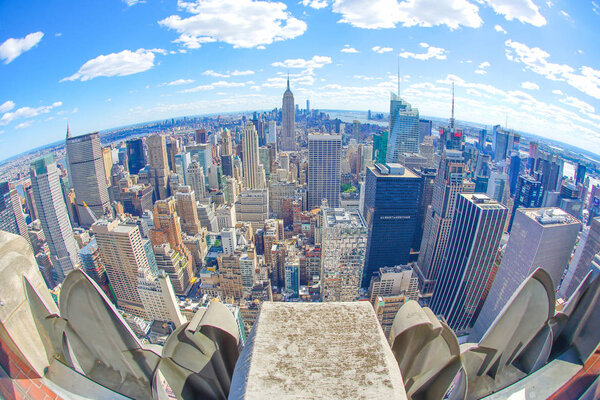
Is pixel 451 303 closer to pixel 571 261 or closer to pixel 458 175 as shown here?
pixel 571 261

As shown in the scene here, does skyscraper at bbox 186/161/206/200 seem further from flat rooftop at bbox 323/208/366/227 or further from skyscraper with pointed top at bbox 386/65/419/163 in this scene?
skyscraper with pointed top at bbox 386/65/419/163

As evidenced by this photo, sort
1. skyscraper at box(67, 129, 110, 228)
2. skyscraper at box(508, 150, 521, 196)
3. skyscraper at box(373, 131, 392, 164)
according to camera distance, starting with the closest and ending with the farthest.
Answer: skyscraper at box(67, 129, 110, 228) → skyscraper at box(508, 150, 521, 196) → skyscraper at box(373, 131, 392, 164)

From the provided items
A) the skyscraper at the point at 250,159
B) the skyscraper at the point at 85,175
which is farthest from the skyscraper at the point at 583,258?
the skyscraper at the point at 85,175

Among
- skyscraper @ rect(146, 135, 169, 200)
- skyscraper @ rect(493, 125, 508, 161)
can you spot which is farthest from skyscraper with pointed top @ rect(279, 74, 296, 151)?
skyscraper @ rect(493, 125, 508, 161)

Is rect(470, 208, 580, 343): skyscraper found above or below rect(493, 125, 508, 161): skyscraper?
below

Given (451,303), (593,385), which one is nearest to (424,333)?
(593,385)

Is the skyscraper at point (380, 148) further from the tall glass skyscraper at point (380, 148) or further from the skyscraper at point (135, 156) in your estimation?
the skyscraper at point (135, 156)
